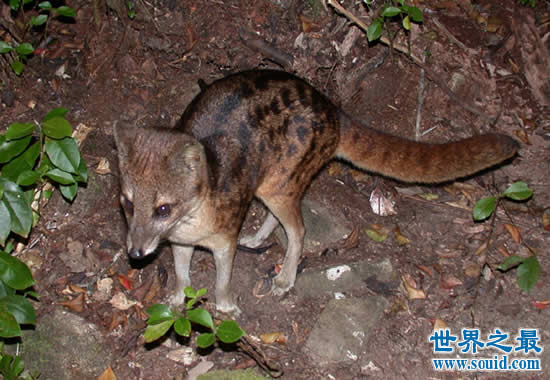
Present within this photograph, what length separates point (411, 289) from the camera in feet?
16.8

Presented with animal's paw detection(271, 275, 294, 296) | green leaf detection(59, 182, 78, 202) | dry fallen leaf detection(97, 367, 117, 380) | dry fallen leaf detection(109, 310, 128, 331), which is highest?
green leaf detection(59, 182, 78, 202)

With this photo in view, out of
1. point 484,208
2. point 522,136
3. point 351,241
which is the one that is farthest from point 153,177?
point 522,136

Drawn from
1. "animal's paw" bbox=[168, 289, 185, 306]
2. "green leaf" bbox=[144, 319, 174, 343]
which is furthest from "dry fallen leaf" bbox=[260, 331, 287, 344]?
"green leaf" bbox=[144, 319, 174, 343]

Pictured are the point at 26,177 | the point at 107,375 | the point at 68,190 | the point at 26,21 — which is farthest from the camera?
the point at 26,21

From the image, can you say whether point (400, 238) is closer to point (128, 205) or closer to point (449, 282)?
point (449, 282)

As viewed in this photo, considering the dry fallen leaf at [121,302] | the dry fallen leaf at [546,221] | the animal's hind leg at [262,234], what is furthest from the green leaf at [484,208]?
the dry fallen leaf at [121,302]

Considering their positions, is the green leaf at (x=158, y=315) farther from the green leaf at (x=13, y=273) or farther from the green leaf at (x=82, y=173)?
the green leaf at (x=82, y=173)

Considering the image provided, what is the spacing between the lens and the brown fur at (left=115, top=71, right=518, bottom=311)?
3852mm

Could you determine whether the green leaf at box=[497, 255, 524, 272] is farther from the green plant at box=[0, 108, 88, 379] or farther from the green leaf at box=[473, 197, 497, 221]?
the green plant at box=[0, 108, 88, 379]

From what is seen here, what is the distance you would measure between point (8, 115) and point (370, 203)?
3.59 meters

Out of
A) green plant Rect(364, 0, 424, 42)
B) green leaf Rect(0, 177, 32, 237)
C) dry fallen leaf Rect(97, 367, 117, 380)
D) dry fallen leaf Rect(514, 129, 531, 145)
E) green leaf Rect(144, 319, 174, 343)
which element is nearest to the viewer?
green leaf Rect(144, 319, 174, 343)

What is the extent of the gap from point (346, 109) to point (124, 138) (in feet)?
10.0

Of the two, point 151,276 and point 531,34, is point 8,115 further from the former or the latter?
point 531,34

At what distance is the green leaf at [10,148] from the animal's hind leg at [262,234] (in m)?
2.08
